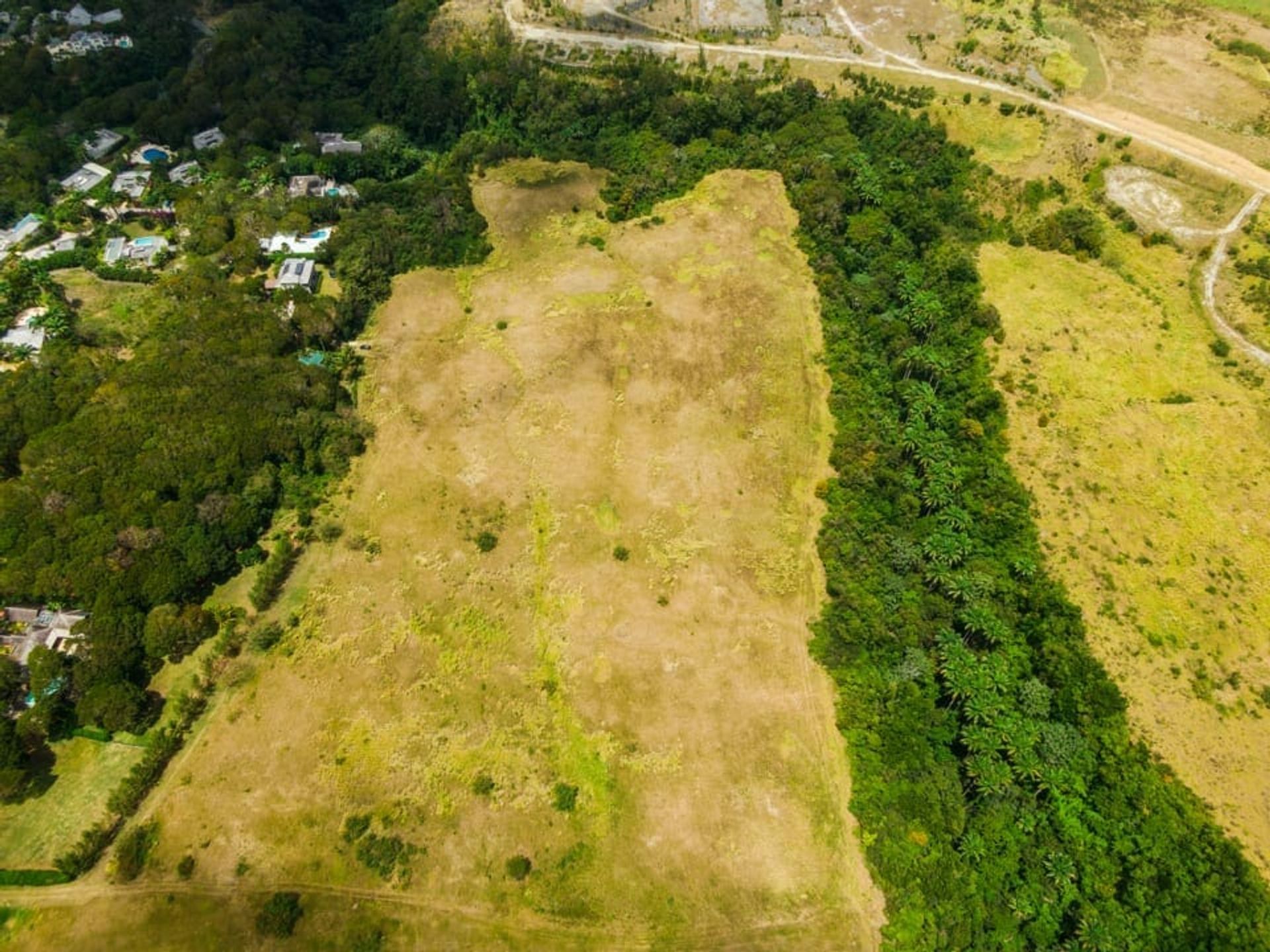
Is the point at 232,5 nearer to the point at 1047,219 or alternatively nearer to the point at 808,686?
the point at 1047,219

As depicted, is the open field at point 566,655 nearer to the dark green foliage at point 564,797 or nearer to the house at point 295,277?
the dark green foliage at point 564,797

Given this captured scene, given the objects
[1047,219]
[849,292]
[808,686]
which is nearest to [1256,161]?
[1047,219]

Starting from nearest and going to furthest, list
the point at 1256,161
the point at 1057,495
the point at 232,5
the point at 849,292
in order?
the point at 1057,495 < the point at 849,292 < the point at 1256,161 < the point at 232,5

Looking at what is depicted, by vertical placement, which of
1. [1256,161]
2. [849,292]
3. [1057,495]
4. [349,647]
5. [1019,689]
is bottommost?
[349,647]

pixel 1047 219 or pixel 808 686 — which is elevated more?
pixel 1047 219

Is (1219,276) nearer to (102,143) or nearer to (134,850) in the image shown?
(134,850)

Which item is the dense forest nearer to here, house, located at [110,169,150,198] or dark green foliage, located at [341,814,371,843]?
house, located at [110,169,150,198]

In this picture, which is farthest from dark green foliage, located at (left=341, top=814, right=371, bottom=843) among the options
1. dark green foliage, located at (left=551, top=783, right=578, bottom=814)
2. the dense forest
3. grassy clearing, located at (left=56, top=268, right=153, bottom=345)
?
grassy clearing, located at (left=56, top=268, right=153, bottom=345)
